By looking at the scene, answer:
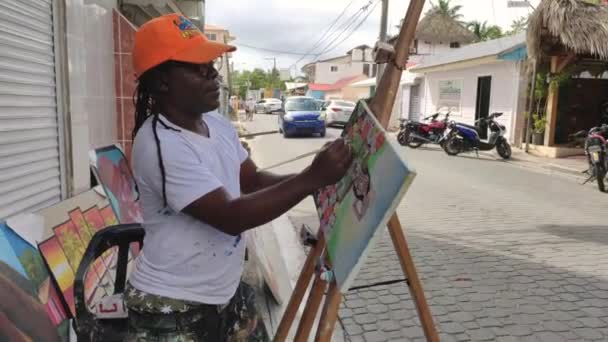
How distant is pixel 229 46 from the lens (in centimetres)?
155

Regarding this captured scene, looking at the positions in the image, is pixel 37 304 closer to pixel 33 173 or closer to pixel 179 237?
pixel 33 173

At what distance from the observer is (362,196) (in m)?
1.44

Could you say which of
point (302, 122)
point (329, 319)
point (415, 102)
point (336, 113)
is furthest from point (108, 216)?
point (415, 102)

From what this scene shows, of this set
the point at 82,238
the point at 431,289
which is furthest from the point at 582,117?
the point at 82,238

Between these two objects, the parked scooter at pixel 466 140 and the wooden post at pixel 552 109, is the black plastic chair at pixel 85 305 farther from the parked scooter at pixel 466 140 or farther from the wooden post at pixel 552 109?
the wooden post at pixel 552 109

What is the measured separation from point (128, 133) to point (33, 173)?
1.95 m

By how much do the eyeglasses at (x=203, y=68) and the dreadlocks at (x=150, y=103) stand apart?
2.5 inches

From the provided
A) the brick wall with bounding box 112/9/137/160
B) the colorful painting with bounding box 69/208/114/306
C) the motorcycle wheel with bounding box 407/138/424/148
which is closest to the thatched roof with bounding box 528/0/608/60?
the motorcycle wheel with bounding box 407/138/424/148

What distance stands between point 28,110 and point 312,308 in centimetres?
215

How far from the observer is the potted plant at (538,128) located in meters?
13.4

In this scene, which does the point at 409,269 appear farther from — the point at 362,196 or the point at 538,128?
the point at 538,128

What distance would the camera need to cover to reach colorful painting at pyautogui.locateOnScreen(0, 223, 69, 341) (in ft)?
7.46

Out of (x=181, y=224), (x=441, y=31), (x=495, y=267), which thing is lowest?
(x=495, y=267)

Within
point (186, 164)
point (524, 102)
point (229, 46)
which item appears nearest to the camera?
point (186, 164)
